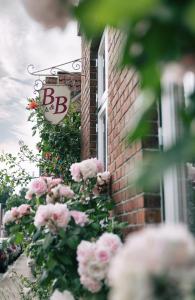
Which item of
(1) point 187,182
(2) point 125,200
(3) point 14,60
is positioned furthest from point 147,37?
(3) point 14,60

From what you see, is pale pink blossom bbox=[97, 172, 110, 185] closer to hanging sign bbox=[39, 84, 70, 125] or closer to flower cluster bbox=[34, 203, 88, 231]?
flower cluster bbox=[34, 203, 88, 231]

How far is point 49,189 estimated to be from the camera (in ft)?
9.18

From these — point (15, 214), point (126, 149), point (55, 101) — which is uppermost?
point (55, 101)

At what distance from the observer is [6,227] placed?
2.84 metres

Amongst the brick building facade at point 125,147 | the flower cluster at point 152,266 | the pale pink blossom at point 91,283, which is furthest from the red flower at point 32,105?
the flower cluster at point 152,266

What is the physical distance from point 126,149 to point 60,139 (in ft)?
12.0

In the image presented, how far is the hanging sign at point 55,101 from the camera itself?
5.10 meters

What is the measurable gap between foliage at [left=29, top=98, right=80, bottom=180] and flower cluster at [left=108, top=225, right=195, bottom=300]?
521cm

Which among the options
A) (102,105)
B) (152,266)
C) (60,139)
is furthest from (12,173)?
(152,266)

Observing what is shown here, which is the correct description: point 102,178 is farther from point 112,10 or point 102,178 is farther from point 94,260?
point 112,10

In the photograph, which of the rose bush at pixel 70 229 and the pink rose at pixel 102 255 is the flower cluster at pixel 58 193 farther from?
the pink rose at pixel 102 255

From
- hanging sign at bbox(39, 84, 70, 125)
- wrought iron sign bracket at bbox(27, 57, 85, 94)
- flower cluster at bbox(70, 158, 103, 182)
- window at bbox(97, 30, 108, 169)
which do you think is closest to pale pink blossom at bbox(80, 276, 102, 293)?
flower cluster at bbox(70, 158, 103, 182)

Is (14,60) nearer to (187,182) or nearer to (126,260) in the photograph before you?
(187,182)

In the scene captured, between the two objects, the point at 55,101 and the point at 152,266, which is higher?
the point at 55,101
